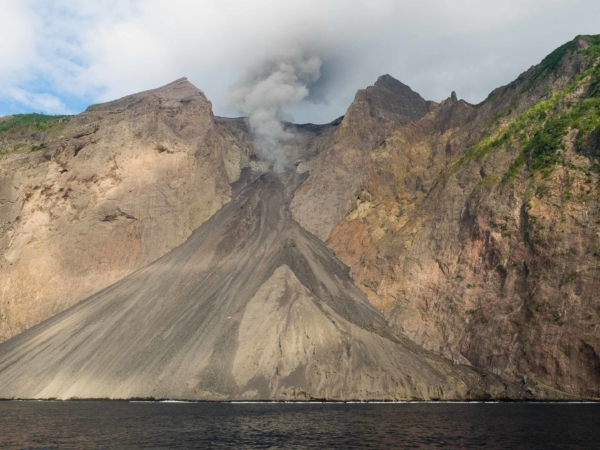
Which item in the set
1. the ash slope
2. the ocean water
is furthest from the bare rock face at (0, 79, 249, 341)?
the ocean water

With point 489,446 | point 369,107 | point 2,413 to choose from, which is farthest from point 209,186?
point 489,446

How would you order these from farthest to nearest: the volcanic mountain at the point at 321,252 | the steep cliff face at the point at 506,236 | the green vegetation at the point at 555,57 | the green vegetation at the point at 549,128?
the green vegetation at the point at 555,57 < the green vegetation at the point at 549,128 < the volcanic mountain at the point at 321,252 < the steep cliff face at the point at 506,236

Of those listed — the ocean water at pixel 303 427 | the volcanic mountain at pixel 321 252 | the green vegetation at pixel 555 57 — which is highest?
the green vegetation at pixel 555 57

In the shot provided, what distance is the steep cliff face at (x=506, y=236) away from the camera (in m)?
50.3

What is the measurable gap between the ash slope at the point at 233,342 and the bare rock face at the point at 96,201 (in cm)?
595

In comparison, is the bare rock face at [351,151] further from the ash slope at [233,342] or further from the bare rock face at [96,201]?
the bare rock face at [96,201]

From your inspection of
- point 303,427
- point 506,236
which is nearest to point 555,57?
point 506,236

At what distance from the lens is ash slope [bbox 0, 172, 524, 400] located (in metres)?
52.0

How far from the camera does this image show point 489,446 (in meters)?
24.2

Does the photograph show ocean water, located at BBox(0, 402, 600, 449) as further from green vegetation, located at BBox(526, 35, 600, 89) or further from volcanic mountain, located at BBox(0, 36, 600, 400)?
green vegetation, located at BBox(526, 35, 600, 89)

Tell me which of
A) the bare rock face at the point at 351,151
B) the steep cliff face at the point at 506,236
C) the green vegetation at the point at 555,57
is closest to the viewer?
the steep cliff face at the point at 506,236

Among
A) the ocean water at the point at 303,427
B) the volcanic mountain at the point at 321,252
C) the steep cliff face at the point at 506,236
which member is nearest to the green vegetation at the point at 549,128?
the steep cliff face at the point at 506,236

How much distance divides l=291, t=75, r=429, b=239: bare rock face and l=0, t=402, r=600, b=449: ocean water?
48.0 metres

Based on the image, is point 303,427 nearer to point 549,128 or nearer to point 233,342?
point 233,342
